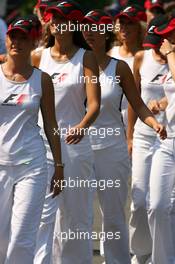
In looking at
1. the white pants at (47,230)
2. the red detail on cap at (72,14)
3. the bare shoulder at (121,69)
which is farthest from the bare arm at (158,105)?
the white pants at (47,230)

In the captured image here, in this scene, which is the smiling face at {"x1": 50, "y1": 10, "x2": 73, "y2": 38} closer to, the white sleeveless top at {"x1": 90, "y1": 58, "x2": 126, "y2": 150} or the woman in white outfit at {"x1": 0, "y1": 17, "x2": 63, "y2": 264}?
the white sleeveless top at {"x1": 90, "y1": 58, "x2": 126, "y2": 150}

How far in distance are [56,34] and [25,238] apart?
1.74 metres

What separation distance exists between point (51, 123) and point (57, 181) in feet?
1.30

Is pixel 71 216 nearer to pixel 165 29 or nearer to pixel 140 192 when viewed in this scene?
pixel 140 192

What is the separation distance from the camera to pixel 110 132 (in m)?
9.10

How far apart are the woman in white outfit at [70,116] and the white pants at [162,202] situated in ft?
1.59

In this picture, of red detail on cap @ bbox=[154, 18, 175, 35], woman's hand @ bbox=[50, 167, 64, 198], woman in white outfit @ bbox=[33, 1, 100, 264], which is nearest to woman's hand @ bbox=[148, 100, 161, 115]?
red detail on cap @ bbox=[154, 18, 175, 35]

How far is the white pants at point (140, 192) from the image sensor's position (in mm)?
9547

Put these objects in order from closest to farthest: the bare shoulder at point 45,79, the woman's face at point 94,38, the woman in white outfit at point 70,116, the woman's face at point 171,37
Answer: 1. the bare shoulder at point 45,79
2. the woman in white outfit at point 70,116
3. the woman's face at point 171,37
4. the woman's face at point 94,38

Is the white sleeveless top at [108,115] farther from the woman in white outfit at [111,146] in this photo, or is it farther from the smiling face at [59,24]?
the smiling face at [59,24]

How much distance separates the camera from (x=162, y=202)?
28.8 ft

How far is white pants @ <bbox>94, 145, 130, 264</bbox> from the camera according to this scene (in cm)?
910

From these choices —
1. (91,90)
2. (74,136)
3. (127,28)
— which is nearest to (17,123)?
(74,136)

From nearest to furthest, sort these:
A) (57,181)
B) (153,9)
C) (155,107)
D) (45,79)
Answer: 1. (45,79)
2. (57,181)
3. (155,107)
4. (153,9)
